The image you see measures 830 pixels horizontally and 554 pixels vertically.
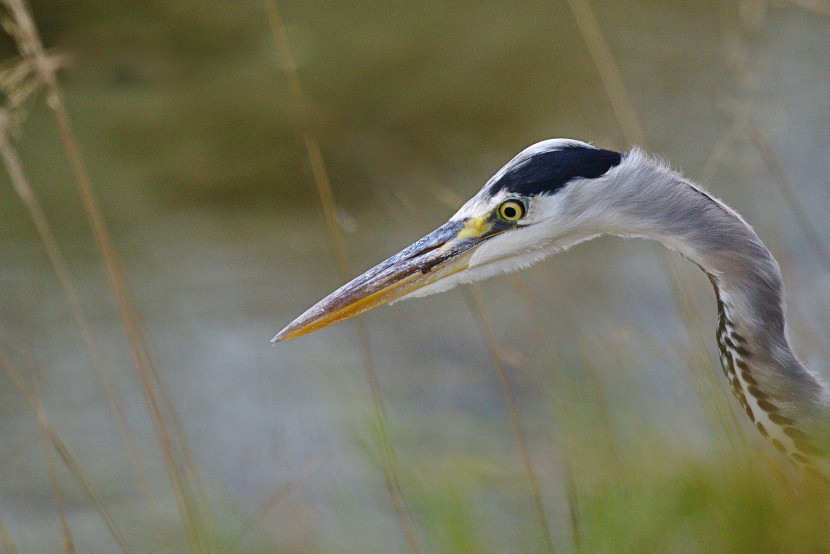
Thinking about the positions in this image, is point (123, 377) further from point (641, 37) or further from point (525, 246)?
point (641, 37)

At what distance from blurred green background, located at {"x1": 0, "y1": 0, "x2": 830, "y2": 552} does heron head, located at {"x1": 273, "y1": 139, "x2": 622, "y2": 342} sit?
0.32m

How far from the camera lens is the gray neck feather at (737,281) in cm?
161

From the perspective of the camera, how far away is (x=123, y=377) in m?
4.16

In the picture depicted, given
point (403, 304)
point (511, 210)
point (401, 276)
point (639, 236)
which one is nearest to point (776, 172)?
point (639, 236)

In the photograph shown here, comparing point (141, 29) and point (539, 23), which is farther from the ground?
point (141, 29)

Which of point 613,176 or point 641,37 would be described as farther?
point 641,37

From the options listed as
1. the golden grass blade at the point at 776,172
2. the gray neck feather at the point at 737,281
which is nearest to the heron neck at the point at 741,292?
the gray neck feather at the point at 737,281

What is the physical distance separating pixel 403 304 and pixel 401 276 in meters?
2.72

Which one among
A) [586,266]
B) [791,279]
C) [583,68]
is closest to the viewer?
[791,279]

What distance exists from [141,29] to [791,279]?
4.25 meters

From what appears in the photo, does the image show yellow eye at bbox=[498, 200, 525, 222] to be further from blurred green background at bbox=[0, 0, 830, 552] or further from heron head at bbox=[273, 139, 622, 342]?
blurred green background at bbox=[0, 0, 830, 552]

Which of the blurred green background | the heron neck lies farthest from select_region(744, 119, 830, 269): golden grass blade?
the heron neck

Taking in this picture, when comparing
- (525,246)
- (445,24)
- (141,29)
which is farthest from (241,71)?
(525,246)

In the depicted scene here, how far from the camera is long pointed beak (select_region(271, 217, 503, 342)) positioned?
1834 mm
